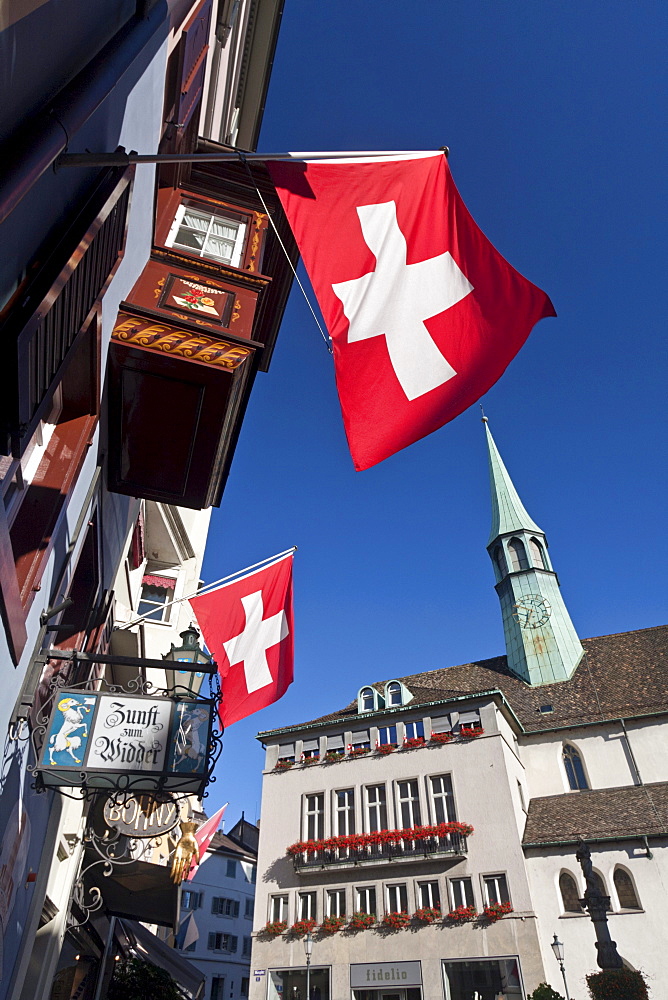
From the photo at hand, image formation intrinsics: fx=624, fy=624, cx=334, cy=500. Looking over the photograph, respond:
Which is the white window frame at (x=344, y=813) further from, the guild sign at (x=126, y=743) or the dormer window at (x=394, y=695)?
the guild sign at (x=126, y=743)

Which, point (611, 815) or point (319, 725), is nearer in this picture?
point (611, 815)

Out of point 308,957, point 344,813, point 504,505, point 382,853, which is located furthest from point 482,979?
point 504,505

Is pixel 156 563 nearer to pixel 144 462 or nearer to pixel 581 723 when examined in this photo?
pixel 144 462

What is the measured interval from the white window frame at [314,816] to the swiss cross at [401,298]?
2853 centimetres

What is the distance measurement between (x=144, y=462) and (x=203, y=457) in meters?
0.82

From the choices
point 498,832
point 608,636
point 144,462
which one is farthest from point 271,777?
point 144,462

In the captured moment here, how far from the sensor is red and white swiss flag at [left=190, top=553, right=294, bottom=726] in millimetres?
9562

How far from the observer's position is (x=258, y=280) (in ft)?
26.2

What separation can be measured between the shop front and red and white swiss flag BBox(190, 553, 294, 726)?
20455mm

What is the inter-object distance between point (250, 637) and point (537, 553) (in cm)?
3647

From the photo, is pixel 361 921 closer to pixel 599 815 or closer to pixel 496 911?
pixel 496 911

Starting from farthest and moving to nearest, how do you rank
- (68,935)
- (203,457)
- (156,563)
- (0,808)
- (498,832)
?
(498,832) < (156,563) < (68,935) < (203,457) < (0,808)

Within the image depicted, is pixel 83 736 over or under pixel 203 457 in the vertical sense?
under

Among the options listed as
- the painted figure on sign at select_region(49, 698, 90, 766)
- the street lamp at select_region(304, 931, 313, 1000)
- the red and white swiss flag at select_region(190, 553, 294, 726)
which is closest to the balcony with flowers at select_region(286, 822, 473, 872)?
the street lamp at select_region(304, 931, 313, 1000)
